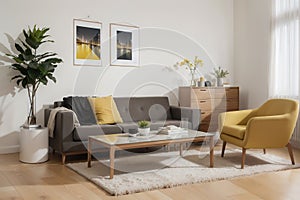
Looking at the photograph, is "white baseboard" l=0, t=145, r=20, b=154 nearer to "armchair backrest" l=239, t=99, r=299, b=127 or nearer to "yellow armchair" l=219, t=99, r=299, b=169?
"yellow armchair" l=219, t=99, r=299, b=169

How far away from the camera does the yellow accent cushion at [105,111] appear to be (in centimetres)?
481

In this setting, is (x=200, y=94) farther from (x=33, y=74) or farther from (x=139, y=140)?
(x=33, y=74)

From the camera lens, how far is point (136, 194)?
3.07 m

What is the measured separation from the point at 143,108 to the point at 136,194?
2.54 meters

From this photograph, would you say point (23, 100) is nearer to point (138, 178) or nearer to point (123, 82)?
point (123, 82)

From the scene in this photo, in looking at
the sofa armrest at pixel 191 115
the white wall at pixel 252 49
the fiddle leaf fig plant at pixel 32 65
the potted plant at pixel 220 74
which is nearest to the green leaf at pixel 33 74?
the fiddle leaf fig plant at pixel 32 65

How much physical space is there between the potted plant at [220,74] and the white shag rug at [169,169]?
1.74 meters

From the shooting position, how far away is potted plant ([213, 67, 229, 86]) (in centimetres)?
624

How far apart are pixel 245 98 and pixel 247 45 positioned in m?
1.00

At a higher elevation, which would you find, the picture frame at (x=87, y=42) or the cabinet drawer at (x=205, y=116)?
the picture frame at (x=87, y=42)

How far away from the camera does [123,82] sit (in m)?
5.65

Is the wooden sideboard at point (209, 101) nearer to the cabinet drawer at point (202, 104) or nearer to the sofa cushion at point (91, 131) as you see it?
the cabinet drawer at point (202, 104)

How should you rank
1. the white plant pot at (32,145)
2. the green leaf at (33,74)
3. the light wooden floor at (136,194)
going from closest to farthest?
the light wooden floor at (136,194)
the white plant pot at (32,145)
the green leaf at (33,74)

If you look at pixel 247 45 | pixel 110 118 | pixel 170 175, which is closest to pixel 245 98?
pixel 247 45
